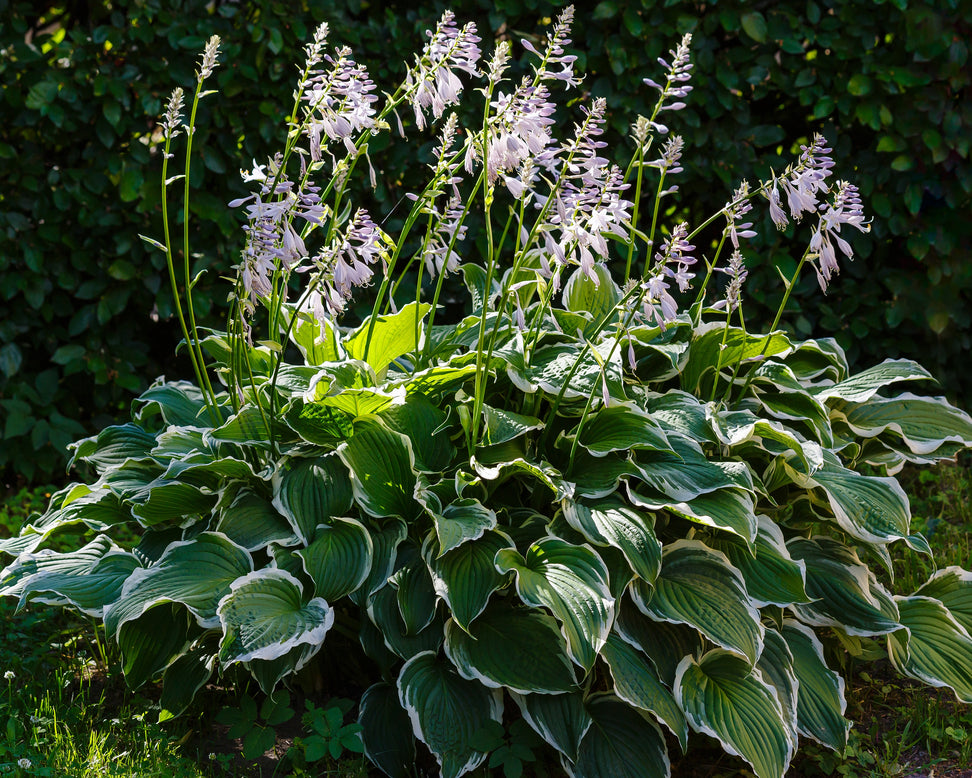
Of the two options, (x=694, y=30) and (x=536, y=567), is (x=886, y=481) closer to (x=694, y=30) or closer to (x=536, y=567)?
(x=536, y=567)

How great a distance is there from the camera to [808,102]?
425 centimetres

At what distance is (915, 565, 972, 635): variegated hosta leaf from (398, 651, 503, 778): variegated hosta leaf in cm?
140

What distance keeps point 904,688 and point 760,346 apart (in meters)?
1.06

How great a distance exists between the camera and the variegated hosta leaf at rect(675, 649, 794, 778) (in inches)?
88.4

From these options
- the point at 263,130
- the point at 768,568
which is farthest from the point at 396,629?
the point at 263,130

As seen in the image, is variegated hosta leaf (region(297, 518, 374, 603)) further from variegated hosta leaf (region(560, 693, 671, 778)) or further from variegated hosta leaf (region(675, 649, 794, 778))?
variegated hosta leaf (region(675, 649, 794, 778))

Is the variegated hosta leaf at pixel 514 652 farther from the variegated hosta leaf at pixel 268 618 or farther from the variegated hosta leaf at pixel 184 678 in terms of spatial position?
the variegated hosta leaf at pixel 184 678

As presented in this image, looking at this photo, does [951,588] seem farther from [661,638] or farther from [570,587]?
[570,587]

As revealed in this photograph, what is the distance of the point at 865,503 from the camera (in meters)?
2.68

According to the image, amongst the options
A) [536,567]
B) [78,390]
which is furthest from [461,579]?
[78,390]

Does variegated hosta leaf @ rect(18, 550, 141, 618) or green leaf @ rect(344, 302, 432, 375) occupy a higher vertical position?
green leaf @ rect(344, 302, 432, 375)

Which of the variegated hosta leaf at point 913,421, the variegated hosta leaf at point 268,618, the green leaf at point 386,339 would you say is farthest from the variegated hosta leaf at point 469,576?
the variegated hosta leaf at point 913,421

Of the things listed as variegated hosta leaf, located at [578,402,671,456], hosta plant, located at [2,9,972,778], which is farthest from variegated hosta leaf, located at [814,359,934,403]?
variegated hosta leaf, located at [578,402,671,456]

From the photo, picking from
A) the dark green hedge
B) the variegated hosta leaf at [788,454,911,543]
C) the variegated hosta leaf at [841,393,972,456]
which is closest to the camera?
the variegated hosta leaf at [788,454,911,543]
